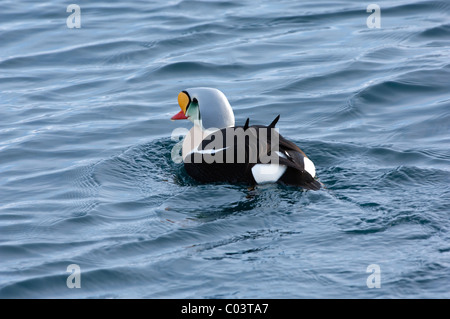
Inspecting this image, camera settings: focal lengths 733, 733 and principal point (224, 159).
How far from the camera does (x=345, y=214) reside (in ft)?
16.1

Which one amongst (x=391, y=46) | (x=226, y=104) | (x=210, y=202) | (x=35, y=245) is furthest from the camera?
(x=391, y=46)

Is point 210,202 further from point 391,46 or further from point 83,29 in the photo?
point 83,29

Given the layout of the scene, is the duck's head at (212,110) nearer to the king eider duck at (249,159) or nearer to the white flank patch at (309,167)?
the king eider duck at (249,159)

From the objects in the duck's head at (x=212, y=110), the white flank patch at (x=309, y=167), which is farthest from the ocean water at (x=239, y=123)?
the duck's head at (x=212, y=110)

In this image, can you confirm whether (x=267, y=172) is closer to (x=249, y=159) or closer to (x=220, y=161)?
(x=249, y=159)

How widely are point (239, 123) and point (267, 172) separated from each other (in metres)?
1.91

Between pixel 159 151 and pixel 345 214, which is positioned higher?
pixel 159 151

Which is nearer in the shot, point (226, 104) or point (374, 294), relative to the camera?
point (374, 294)

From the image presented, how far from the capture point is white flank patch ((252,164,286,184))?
5383mm

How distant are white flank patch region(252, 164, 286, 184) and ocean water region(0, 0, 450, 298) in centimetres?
8

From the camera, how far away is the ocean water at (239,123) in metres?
4.25

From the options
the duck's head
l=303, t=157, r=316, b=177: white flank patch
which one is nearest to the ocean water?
l=303, t=157, r=316, b=177: white flank patch

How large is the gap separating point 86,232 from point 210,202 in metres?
0.92

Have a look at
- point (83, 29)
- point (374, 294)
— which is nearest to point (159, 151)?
point (374, 294)
